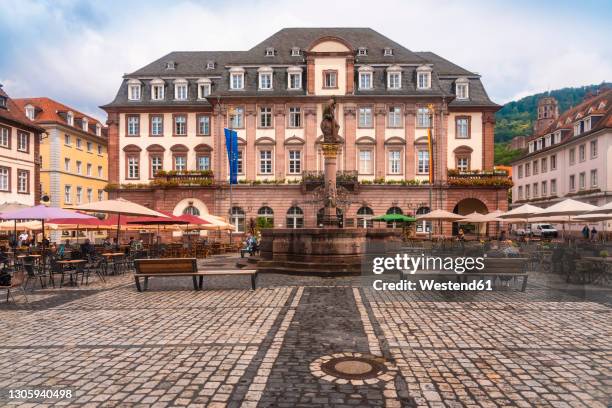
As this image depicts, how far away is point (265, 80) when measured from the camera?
1676 inches

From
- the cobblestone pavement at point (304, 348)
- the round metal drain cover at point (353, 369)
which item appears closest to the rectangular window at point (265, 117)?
the cobblestone pavement at point (304, 348)

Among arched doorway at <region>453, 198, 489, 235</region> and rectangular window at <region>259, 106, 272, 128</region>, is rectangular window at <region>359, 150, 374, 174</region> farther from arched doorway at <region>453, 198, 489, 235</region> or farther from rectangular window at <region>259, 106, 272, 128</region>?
arched doorway at <region>453, 198, 489, 235</region>

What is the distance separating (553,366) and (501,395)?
1487mm

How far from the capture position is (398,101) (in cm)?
4134

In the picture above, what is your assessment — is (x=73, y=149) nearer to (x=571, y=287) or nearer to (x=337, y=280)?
(x=337, y=280)

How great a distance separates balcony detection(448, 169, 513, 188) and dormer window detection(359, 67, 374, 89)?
10.5 meters

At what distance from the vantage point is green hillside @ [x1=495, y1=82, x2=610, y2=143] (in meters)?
120

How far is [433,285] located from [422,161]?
29.3m

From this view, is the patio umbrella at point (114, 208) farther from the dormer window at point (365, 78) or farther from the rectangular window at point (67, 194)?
the rectangular window at point (67, 194)

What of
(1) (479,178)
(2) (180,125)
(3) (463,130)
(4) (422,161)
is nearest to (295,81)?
(2) (180,125)

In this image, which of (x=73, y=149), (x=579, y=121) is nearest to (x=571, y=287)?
(x=579, y=121)

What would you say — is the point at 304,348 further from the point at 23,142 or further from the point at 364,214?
the point at 23,142

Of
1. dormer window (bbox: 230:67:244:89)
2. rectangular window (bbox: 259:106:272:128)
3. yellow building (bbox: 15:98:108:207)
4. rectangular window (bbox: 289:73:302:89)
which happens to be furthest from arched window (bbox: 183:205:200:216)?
yellow building (bbox: 15:98:108:207)

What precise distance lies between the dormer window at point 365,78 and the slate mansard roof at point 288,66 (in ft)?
1.46
